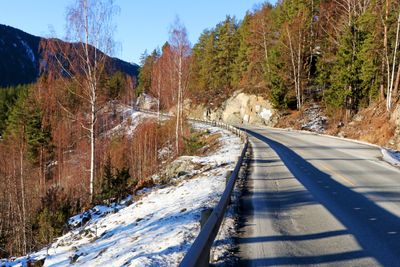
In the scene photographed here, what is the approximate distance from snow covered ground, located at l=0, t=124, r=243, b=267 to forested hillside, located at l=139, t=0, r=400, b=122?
22342mm

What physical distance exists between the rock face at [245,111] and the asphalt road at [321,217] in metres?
35.9

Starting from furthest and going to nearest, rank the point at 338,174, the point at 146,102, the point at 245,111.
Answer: the point at 146,102 < the point at 245,111 < the point at 338,174

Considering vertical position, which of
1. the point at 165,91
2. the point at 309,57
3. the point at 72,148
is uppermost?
the point at 309,57

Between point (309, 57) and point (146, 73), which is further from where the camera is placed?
point (146, 73)

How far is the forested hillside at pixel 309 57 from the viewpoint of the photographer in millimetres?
32406

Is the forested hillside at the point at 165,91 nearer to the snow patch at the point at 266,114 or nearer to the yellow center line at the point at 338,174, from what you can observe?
the snow patch at the point at 266,114

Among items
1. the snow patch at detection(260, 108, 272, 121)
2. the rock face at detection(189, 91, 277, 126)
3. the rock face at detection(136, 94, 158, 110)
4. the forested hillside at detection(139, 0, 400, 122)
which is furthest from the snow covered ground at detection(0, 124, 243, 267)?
the rock face at detection(136, 94, 158, 110)

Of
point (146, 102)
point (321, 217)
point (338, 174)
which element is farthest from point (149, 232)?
point (146, 102)

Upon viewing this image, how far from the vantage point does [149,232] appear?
7.55m

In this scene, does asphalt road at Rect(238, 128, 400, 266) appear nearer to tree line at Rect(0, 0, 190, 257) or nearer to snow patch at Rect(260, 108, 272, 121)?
tree line at Rect(0, 0, 190, 257)

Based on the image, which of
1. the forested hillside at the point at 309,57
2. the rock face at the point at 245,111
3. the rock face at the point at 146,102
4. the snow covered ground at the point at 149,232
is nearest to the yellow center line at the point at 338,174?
the snow covered ground at the point at 149,232

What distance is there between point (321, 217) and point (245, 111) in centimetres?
4792

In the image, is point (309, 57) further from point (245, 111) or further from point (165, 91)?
point (165, 91)

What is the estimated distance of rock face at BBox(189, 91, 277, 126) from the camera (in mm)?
49750
